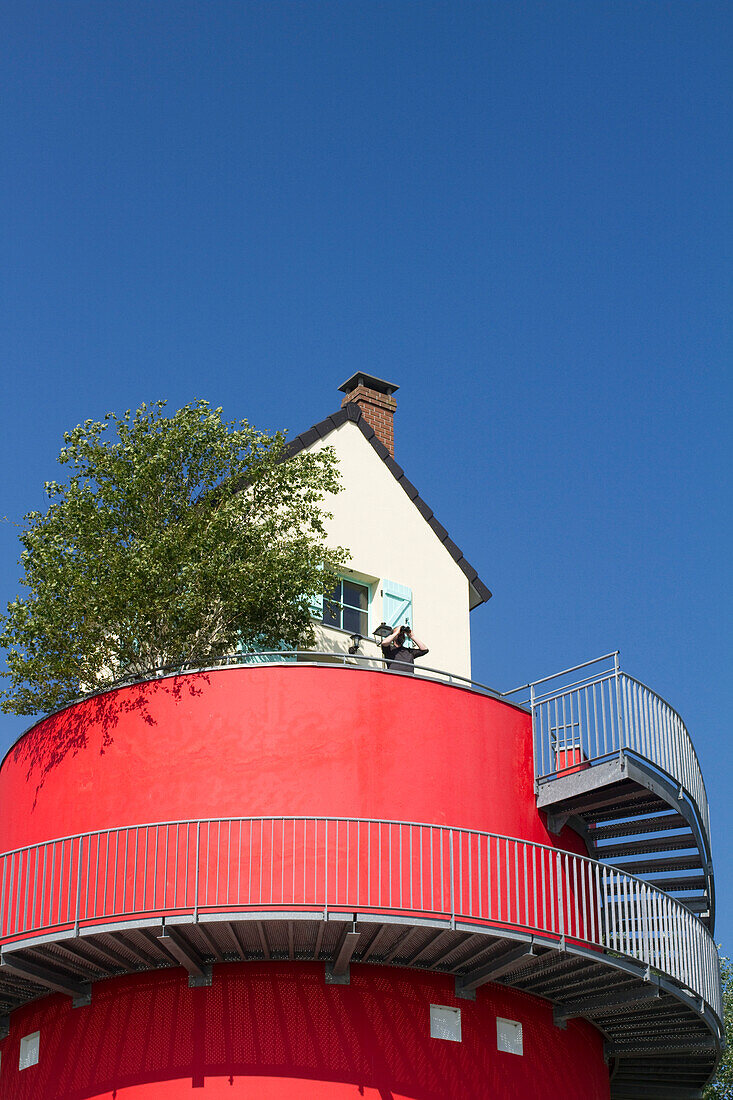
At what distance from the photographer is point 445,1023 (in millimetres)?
16766

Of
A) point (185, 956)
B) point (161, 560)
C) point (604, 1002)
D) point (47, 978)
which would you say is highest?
point (161, 560)

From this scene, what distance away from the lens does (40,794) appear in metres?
18.3

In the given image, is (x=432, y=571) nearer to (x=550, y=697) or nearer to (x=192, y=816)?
(x=550, y=697)

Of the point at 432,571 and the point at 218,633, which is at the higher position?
the point at 432,571

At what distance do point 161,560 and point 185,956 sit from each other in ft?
18.7

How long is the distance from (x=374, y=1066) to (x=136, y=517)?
328 inches

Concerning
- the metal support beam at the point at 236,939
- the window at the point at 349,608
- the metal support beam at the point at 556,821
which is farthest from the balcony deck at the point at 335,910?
the window at the point at 349,608

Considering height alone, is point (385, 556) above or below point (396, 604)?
above

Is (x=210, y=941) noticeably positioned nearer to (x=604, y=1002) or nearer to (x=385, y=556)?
(x=604, y=1002)

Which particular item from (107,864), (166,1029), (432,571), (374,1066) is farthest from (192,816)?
(432,571)

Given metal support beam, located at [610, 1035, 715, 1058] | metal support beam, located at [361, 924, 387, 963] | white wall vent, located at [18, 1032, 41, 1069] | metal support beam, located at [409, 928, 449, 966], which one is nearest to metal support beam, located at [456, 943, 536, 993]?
metal support beam, located at [409, 928, 449, 966]

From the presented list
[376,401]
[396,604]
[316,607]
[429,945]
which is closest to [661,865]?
[429,945]

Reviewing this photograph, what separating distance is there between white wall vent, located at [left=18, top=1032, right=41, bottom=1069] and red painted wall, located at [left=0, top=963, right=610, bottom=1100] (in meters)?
0.12

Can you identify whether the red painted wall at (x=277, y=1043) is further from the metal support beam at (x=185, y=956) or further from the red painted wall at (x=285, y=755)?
the red painted wall at (x=285, y=755)
